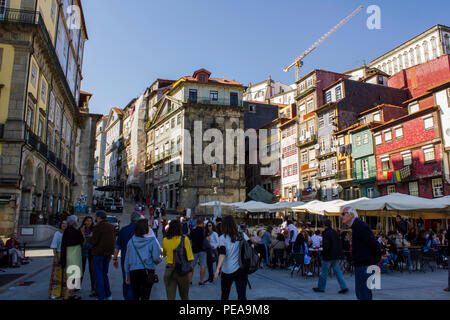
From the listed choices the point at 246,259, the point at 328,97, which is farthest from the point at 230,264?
the point at 328,97

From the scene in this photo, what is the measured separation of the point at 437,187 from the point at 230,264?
25352mm

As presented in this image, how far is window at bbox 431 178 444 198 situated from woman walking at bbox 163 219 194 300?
25.4 metres

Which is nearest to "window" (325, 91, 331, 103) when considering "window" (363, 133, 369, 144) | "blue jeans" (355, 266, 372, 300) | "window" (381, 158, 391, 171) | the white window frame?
"window" (363, 133, 369, 144)

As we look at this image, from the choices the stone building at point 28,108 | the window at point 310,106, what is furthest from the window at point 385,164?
the stone building at point 28,108

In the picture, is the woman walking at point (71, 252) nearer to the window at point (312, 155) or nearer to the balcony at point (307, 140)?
the balcony at point (307, 140)

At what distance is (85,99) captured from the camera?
159 ft

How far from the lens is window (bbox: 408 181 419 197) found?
88.9ft

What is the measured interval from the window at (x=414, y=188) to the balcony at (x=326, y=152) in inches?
353

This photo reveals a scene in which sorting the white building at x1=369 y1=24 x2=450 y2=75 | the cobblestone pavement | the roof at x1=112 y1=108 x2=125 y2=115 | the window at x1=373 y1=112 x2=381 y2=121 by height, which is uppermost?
the white building at x1=369 y1=24 x2=450 y2=75

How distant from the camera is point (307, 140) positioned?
3984 cm

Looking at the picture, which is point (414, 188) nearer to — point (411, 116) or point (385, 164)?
point (385, 164)

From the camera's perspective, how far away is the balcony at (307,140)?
3881 centimetres

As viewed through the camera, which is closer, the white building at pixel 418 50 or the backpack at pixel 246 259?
the backpack at pixel 246 259

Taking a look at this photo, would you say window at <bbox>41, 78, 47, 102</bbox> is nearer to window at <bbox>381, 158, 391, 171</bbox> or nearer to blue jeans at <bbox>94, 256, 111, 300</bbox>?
blue jeans at <bbox>94, 256, 111, 300</bbox>
